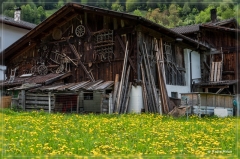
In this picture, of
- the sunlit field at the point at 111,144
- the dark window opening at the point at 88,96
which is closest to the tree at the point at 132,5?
the dark window opening at the point at 88,96

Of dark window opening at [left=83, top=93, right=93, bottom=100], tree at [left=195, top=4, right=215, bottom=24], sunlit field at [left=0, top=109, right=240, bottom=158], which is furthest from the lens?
tree at [left=195, top=4, right=215, bottom=24]

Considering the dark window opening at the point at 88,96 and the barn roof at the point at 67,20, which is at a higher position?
the barn roof at the point at 67,20

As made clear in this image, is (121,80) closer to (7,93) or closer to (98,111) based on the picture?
(98,111)

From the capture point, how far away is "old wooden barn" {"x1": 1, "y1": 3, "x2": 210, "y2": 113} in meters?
18.3

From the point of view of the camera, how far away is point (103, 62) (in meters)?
19.7

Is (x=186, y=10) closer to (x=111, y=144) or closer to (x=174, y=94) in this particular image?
(x=174, y=94)

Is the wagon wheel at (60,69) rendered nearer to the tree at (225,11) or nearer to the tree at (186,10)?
the tree at (186,10)

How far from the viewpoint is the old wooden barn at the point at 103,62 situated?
1827 cm

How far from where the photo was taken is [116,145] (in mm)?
7410

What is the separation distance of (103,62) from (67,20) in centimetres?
476

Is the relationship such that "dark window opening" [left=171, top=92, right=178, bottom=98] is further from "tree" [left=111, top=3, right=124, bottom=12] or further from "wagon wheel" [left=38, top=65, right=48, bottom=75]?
"wagon wheel" [left=38, top=65, right=48, bottom=75]

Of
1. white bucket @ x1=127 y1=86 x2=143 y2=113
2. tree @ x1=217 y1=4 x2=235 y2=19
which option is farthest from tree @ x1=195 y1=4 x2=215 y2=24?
white bucket @ x1=127 y1=86 x2=143 y2=113

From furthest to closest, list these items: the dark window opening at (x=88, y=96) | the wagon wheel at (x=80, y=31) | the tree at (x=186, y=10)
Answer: the tree at (x=186, y=10) → the wagon wheel at (x=80, y=31) → the dark window opening at (x=88, y=96)

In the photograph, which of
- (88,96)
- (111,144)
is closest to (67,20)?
(88,96)
